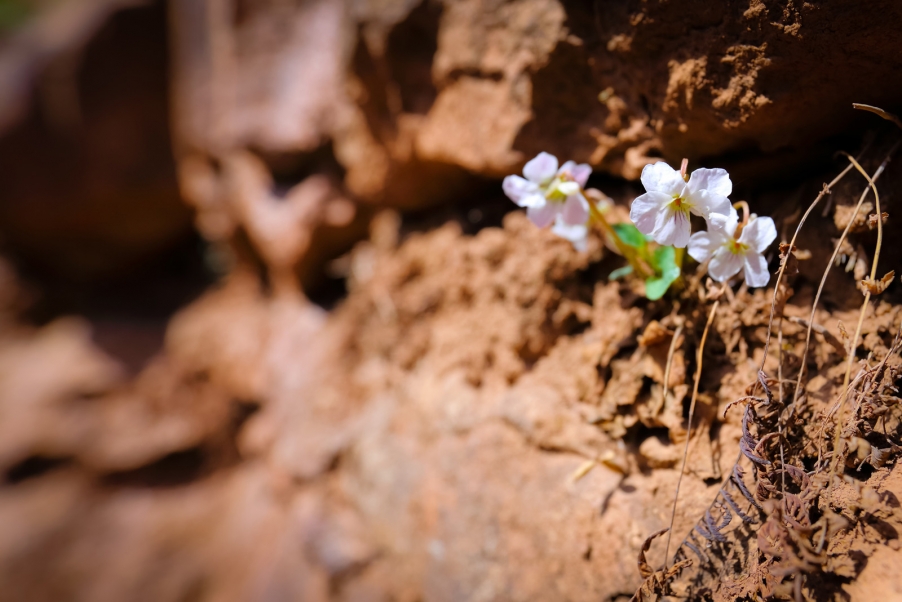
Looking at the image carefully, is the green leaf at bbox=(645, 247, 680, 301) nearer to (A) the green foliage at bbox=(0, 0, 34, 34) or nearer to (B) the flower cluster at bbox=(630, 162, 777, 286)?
(B) the flower cluster at bbox=(630, 162, 777, 286)

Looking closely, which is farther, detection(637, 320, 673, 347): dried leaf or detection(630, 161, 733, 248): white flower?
detection(637, 320, 673, 347): dried leaf

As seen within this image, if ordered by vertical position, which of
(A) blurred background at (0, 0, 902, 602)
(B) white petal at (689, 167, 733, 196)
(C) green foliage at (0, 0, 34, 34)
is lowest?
(A) blurred background at (0, 0, 902, 602)

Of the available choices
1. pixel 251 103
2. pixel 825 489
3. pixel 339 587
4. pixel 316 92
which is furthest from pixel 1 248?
pixel 825 489

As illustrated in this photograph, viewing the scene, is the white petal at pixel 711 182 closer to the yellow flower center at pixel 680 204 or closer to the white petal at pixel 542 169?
the yellow flower center at pixel 680 204

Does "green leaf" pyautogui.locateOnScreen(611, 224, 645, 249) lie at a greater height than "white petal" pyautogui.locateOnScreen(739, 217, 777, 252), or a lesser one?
lesser

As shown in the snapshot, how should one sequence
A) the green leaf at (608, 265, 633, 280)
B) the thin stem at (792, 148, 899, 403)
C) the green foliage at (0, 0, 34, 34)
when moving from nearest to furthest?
the thin stem at (792, 148, 899, 403)
the green leaf at (608, 265, 633, 280)
the green foliage at (0, 0, 34, 34)

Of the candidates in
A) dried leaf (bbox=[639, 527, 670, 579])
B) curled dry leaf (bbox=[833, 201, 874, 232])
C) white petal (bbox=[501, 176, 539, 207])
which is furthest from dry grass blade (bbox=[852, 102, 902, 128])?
dried leaf (bbox=[639, 527, 670, 579])


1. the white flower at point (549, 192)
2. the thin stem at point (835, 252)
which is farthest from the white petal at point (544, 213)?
the thin stem at point (835, 252)

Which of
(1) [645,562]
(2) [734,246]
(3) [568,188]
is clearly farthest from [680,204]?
(1) [645,562]
